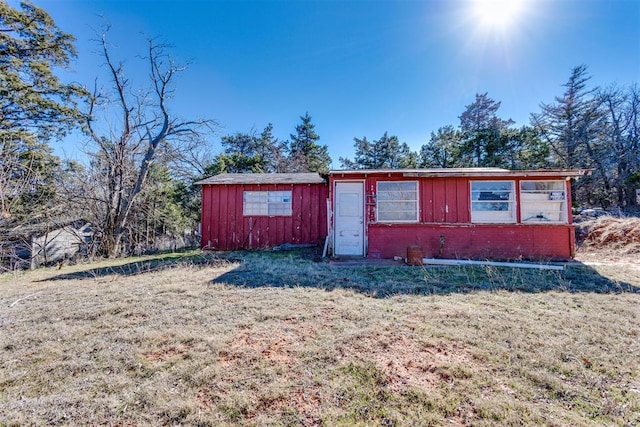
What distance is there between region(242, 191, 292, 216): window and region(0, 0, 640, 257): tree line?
5.16 meters

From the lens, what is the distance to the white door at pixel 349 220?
790 cm

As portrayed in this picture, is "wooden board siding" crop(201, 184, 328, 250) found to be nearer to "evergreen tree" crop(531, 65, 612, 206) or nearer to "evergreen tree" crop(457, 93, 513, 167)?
"evergreen tree" crop(457, 93, 513, 167)

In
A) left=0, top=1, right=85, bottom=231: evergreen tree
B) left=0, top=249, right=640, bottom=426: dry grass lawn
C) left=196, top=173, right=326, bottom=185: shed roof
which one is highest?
left=0, top=1, right=85, bottom=231: evergreen tree

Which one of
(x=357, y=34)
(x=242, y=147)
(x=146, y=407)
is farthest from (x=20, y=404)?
(x=242, y=147)

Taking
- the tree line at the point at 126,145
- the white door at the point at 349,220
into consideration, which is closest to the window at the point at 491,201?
the white door at the point at 349,220

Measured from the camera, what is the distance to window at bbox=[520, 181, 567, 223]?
745 centimetres

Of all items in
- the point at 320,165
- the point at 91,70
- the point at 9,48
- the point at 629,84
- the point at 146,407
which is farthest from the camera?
the point at 320,165

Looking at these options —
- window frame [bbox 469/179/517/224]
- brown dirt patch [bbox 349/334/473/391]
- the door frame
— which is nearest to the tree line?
the door frame

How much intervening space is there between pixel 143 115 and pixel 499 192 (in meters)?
14.2

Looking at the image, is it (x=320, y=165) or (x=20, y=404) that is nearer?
(x=20, y=404)

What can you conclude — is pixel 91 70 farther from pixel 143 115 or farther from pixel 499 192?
pixel 499 192

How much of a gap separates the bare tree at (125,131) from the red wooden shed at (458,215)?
29.7 feet

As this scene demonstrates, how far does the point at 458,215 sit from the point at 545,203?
2393mm

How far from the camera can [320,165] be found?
23.3 metres
